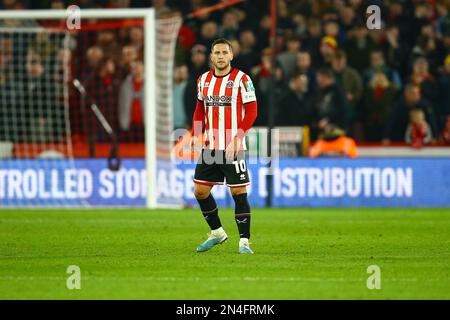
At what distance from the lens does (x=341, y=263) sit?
9945 mm

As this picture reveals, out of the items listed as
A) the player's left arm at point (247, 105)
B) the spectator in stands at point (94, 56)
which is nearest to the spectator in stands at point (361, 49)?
the spectator in stands at point (94, 56)

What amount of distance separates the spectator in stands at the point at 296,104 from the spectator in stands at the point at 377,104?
3.59 ft

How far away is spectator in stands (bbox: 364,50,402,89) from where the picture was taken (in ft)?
65.9

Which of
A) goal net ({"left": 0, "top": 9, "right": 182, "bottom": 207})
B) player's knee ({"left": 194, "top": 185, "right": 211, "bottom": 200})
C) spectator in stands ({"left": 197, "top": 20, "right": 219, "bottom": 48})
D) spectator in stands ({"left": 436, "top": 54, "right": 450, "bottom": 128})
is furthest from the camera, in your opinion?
spectator in stands ({"left": 197, "top": 20, "right": 219, "bottom": 48})


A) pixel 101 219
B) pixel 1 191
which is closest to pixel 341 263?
pixel 101 219

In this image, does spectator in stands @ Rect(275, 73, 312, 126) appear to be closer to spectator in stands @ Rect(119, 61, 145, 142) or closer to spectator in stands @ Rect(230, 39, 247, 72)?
spectator in stands @ Rect(230, 39, 247, 72)

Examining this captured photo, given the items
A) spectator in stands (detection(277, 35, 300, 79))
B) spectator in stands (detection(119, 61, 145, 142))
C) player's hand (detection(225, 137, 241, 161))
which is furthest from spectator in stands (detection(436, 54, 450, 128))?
player's hand (detection(225, 137, 241, 161))

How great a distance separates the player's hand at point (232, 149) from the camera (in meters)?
10.3

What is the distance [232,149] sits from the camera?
10328mm

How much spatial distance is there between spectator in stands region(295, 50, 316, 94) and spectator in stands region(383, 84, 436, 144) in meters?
1.50

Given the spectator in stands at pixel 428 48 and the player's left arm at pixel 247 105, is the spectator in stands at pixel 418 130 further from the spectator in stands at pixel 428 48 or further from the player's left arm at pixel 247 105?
the player's left arm at pixel 247 105

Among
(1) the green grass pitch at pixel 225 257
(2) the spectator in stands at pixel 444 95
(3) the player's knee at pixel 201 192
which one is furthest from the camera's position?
(2) the spectator in stands at pixel 444 95
